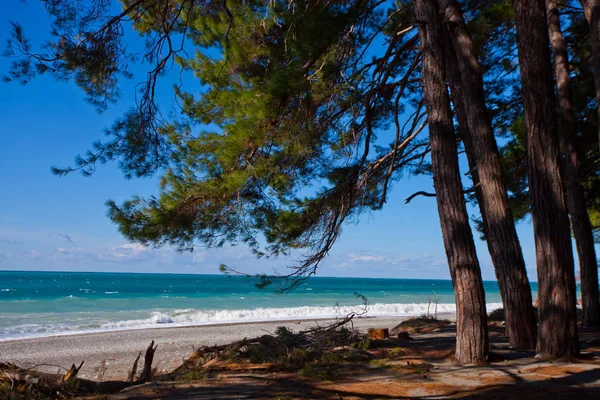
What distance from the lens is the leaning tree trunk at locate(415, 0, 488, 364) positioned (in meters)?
4.83

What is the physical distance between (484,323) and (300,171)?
3401 mm

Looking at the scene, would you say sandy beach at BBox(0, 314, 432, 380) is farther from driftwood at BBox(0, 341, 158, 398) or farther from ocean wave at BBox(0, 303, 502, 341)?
driftwood at BBox(0, 341, 158, 398)

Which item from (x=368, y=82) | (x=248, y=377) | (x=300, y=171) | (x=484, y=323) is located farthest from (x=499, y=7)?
(x=248, y=377)

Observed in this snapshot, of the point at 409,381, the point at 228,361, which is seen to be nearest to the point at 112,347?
the point at 228,361

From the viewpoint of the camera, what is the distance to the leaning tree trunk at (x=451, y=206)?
4.83 meters

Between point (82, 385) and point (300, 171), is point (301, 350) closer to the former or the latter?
point (82, 385)

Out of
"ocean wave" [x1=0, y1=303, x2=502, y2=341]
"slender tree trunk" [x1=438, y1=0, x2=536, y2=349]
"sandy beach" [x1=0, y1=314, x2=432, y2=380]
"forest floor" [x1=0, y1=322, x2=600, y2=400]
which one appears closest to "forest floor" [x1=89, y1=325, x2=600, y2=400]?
"forest floor" [x1=0, y1=322, x2=600, y2=400]

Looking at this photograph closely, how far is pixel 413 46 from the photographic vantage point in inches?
297

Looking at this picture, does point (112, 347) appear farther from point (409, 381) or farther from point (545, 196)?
point (545, 196)

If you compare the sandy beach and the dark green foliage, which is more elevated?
the dark green foliage

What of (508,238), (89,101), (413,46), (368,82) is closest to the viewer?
(508,238)

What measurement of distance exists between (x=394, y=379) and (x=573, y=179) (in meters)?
5.26

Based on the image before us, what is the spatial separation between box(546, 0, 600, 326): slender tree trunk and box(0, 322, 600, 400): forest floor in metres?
3.08

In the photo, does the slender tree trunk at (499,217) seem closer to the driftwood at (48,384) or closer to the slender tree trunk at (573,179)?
the slender tree trunk at (573,179)
